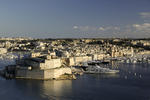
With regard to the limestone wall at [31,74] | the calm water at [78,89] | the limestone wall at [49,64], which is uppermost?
the limestone wall at [49,64]

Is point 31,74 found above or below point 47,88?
above

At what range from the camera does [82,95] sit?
328 inches

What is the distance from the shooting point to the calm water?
819 centimetres

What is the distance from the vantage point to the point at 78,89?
914 cm

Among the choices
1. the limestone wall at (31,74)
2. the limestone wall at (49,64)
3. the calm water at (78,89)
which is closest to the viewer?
the calm water at (78,89)

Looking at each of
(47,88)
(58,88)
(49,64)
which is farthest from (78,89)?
(49,64)

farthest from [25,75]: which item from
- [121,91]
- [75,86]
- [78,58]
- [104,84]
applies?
[78,58]

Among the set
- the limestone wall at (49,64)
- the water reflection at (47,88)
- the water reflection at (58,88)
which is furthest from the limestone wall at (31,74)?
the water reflection at (58,88)

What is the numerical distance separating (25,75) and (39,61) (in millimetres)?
864

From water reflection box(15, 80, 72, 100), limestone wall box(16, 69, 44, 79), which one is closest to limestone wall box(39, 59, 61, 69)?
limestone wall box(16, 69, 44, 79)

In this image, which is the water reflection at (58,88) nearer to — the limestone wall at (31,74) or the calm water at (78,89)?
the calm water at (78,89)

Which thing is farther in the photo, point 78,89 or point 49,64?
point 49,64

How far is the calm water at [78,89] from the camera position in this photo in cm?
819

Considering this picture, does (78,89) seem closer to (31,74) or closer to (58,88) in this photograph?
(58,88)
